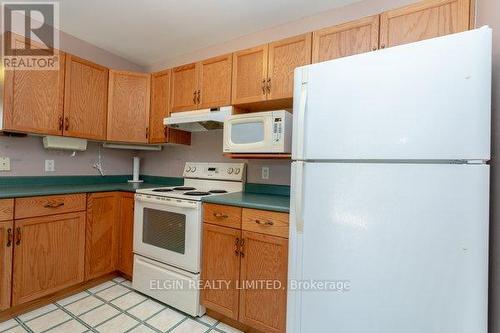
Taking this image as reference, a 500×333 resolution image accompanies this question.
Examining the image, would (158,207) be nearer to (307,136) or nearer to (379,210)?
(307,136)

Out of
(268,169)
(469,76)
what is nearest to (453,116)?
(469,76)

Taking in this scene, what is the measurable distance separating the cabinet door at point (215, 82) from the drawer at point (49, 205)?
1328 millimetres

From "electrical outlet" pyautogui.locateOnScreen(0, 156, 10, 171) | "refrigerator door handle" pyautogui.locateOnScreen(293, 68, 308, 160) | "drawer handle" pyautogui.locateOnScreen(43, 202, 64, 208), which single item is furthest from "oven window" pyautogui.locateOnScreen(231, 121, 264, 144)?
"electrical outlet" pyautogui.locateOnScreen(0, 156, 10, 171)

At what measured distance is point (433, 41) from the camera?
974 mm

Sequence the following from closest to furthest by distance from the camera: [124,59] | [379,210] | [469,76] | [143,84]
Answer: [469,76]
[379,210]
[143,84]
[124,59]

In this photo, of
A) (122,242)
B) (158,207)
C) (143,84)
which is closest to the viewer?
(158,207)

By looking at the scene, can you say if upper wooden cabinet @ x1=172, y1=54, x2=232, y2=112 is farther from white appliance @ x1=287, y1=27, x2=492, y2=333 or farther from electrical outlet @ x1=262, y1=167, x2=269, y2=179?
white appliance @ x1=287, y1=27, x2=492, y2=333

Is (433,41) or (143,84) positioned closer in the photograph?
(433,41)

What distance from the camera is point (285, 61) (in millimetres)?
1813

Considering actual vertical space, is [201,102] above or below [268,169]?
above

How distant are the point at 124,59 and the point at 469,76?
325cm

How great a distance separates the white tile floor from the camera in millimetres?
1645

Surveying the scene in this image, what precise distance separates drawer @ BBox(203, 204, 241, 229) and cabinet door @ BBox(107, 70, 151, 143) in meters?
1.31

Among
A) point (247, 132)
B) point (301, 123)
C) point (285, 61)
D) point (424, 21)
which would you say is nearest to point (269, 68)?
point (285, 61)
